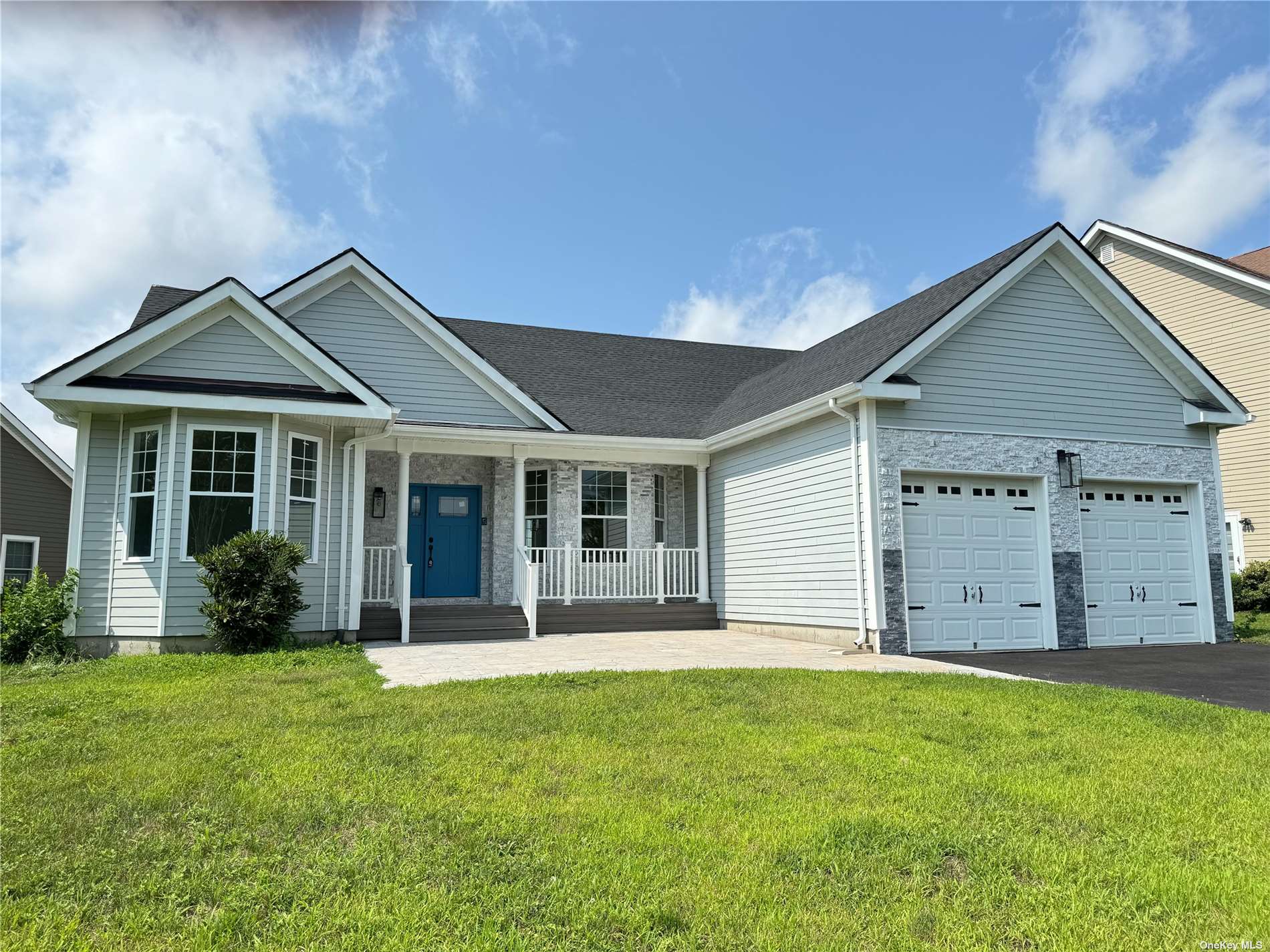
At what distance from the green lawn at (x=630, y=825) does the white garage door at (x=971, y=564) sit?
462 cm

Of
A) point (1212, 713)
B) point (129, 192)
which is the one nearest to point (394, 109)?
point (129, 192)

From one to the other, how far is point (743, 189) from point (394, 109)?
14.3 m

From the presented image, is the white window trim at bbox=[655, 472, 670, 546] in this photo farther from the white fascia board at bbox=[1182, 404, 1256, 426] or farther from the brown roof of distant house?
the brown roof of distant house

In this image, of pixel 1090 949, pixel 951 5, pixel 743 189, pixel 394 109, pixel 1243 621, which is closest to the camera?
pixel 1090 949

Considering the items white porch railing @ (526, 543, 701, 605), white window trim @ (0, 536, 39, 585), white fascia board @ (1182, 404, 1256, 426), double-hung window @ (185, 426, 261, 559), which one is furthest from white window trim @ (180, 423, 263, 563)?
white fascia board @ (1182, 404, 1256, 426)

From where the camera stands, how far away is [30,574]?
17.7 m

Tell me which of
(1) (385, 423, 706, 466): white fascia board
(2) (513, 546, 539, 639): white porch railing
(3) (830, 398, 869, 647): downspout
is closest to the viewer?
(3) (830, 398, 869, 647): downspout

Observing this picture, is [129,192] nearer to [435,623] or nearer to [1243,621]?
[435,623]

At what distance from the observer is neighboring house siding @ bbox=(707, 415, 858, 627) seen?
37.6 ft

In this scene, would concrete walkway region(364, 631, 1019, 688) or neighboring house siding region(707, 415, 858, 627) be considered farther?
neighboring house siding region(707, 415, 858, 627)

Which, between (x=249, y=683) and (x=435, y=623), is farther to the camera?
(x=435, y=623)

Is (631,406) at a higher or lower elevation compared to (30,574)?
higher

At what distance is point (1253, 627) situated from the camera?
14625 millimetres

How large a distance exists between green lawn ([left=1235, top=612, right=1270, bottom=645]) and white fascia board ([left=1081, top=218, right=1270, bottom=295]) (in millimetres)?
6989
